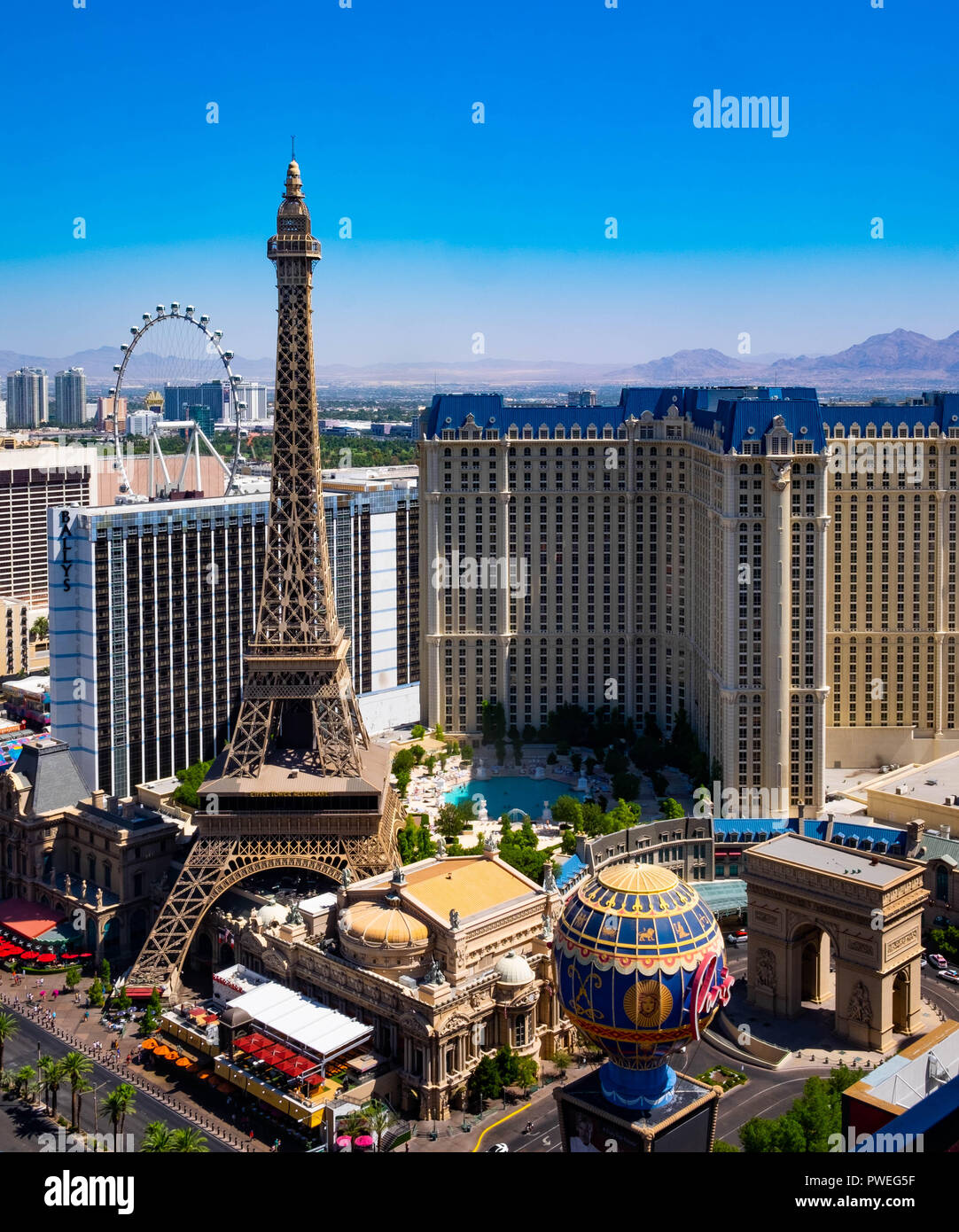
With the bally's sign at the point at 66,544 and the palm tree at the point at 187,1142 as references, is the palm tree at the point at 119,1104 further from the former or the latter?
the bally's sign at the point at 66,544

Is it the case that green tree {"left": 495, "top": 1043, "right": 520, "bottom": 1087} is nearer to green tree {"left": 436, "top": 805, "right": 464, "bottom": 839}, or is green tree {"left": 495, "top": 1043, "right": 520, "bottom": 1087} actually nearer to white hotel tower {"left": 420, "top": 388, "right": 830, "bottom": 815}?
green tree {"left": 436, "top": 805, "right": 464, "bottom": 839}

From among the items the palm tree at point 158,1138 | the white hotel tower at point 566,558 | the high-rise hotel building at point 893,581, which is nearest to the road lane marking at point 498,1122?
the palm tree at point 158,1138

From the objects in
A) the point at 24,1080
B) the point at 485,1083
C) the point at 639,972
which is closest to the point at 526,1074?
the point at 485,1083

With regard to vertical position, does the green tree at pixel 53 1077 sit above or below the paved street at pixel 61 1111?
above

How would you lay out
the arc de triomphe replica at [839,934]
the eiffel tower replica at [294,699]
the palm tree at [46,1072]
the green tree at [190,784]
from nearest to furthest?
the palm tree at [46,1072] < the arc de triomphe replica at [839,934] < the eiffel tower replica at [294,699] < the green tree at [190,784]

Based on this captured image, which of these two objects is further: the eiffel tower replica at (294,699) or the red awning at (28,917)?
the red awning at (28,917)

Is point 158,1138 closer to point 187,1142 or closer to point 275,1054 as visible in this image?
point 187,1142
